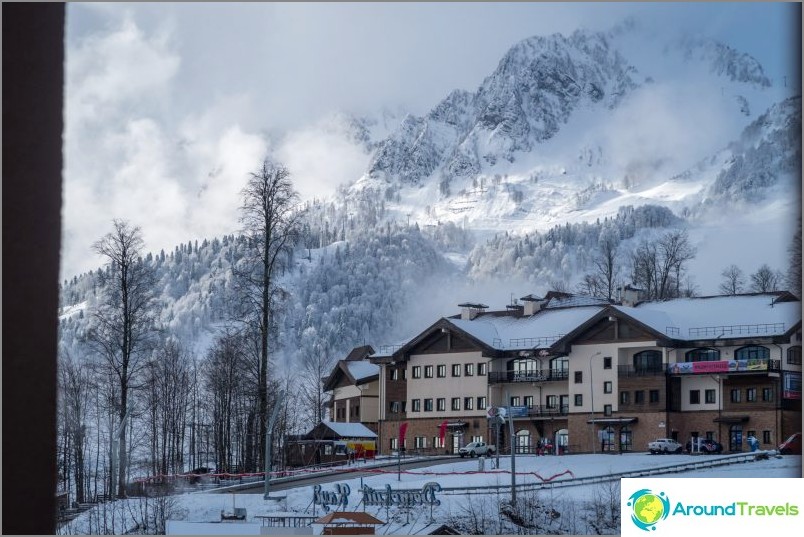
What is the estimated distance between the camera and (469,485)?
1129 inches

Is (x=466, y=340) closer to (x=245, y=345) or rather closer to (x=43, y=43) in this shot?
(x=245, y=345)

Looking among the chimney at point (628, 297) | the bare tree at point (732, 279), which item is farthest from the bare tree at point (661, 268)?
the chimney at point (628, 297)

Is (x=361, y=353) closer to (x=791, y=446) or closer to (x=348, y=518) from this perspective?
(x=791, y=446)

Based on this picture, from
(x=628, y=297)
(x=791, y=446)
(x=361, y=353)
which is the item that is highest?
(x=628, y=297)

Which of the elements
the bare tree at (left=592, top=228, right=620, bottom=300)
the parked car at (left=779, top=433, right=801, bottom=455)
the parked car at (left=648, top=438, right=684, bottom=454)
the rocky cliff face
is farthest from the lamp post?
the rocky cliff face

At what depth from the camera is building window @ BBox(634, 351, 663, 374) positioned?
3459 centimetres

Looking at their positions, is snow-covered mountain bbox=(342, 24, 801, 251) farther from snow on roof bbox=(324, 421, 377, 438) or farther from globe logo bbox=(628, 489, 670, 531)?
globe logo bbox=(628, 489, 670, 531)

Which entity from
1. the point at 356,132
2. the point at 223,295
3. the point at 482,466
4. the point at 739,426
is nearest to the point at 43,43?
the point at 482,466

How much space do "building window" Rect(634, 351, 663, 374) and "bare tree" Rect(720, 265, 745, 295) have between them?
68.6 feet

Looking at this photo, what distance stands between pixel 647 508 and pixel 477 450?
916 inches

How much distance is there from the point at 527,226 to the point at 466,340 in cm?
3683

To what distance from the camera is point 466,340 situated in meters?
37.4

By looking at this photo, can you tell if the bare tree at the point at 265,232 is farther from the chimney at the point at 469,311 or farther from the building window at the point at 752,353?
the building window at the point at 752,353

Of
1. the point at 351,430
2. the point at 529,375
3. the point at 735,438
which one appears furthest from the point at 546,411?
the point at 351,430
